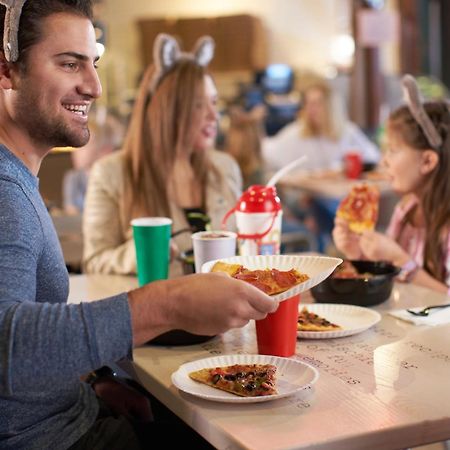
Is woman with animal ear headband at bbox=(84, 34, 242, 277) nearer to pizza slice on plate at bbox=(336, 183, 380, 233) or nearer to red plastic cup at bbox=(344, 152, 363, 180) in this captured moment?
pizza slice on plate at bbox=(336, 183, 380, 233)

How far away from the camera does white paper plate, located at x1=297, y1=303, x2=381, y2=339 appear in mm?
1722

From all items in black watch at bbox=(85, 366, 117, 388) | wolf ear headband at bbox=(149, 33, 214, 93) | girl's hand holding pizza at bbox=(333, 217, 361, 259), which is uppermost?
wolf ear headband at bbox=(149, 33, 214, 93)

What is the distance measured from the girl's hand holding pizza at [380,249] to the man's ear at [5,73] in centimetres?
119

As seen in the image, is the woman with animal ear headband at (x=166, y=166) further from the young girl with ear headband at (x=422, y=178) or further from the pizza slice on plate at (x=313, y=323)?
the pizza slice on plate at (x=313, y=323)

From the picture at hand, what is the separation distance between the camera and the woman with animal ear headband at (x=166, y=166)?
2619 mm

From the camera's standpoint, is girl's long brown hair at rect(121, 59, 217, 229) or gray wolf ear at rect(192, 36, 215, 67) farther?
gray wolf ear at rect(192, 36, 215, 67)

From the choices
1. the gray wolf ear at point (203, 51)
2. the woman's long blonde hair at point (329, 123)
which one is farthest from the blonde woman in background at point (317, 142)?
the gray wolf ear at point (203, 51)

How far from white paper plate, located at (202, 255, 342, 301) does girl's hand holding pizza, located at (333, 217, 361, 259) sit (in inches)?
30.7

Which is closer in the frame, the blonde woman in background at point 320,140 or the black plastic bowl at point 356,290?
the black plastic bowl at point 356,290

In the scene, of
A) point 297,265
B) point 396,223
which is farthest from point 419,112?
point 297,265

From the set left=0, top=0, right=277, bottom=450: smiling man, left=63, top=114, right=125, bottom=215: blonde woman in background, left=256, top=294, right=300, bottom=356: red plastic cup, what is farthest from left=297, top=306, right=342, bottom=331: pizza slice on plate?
left=63, top=114, right=125, bottom=215: blonde woman in background

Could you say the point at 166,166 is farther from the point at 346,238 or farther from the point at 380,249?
the point at 380,249

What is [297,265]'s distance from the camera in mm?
1557

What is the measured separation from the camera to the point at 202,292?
1291 mm
